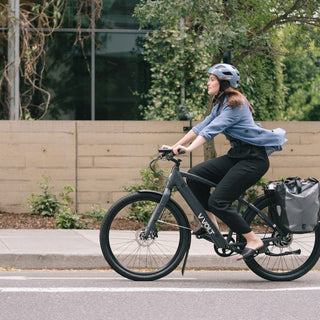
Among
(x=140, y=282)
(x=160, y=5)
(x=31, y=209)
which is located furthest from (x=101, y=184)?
(x=140, y=282)

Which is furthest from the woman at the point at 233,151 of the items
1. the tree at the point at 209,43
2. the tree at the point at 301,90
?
the tree at the point at 301,90

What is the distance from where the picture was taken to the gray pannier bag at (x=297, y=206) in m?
6.58

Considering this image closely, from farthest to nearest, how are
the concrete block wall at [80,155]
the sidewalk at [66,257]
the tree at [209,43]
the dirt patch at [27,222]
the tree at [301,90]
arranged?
the tree at [301,90], the concrete block wall at [80,155], the dirt patch at [27,222], the tree at [209,43], the sidewalk at [66,257]

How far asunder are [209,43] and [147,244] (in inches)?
156

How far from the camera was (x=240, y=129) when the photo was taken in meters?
6.45

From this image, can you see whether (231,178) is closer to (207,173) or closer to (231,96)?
(207,173)

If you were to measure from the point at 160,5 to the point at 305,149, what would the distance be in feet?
11.5

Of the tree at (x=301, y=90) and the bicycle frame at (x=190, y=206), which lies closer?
the bicycle frame at (x=190, y=206)

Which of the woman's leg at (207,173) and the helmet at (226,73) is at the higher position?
the helmet at (226,73)

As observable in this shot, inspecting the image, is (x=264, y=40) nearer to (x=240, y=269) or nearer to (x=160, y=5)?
(x=160, y=5)

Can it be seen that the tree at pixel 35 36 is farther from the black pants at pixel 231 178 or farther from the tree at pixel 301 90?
the tree at pixel 301 90
